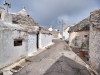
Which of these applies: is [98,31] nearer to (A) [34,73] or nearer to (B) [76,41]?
(A) [34,73]

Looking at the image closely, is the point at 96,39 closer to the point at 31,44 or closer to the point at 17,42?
the point at 17,42

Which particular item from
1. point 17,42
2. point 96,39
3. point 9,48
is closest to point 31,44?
point 17,42

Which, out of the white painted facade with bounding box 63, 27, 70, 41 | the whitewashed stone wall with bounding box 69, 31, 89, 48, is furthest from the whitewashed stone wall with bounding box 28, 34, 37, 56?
the white painted facade with bounding box 63, 27, 70, 41

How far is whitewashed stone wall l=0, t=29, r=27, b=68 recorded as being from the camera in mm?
5647

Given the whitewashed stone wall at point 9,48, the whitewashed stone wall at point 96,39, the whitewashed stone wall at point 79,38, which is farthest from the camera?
the whitewashed stone wall at point 79,38

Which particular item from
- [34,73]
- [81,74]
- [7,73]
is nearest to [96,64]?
[81,74]

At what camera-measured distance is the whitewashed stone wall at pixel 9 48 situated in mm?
5647

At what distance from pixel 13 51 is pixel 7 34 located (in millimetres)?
1532

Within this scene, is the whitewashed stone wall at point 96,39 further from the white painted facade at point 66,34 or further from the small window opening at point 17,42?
the white painted facade at point 66,34

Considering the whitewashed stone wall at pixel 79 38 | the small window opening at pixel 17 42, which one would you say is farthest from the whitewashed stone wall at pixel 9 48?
the whitewashed stone wall at pixel 79 38

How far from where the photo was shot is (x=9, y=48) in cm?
625

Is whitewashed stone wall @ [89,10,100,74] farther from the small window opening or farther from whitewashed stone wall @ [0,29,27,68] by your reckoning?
the small window opening

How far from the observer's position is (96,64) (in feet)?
16.6

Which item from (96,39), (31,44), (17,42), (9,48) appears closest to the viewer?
(96,39)
